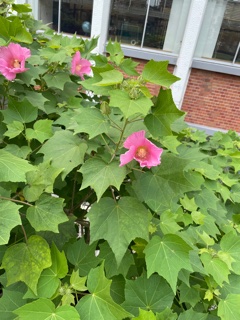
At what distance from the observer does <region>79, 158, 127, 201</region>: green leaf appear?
2.70 ft

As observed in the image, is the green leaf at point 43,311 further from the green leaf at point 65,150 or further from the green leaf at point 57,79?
the green leaf at point 57,79

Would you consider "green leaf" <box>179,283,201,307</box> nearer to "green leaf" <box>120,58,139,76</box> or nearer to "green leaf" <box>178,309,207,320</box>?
"green leaf" <box>178,309,207,320</box>

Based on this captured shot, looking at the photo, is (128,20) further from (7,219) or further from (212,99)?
(7,219)

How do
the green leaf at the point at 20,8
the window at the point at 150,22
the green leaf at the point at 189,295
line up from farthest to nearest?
1. the window at the point at 150,22
2. the green leaf at the point at 20,8
3. the green leaf at the point at 189,295

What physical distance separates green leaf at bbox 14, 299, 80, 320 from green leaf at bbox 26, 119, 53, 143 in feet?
2.09

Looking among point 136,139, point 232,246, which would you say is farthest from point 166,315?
point 136,139

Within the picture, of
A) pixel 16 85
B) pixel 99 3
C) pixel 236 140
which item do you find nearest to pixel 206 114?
pixel 99 3

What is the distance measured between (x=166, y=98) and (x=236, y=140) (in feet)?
6.07

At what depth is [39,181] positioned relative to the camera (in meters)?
0.88

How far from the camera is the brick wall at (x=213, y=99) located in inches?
221

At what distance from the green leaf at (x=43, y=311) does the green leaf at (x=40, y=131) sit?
0.64m

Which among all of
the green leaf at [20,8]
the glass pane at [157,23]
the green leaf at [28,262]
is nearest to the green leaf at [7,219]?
the green leaf at [28,262]

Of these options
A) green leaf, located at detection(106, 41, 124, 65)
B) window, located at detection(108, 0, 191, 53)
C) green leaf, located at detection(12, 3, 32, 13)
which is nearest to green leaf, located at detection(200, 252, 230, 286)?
green leaf, located at detection(106, 41, 124, 65)

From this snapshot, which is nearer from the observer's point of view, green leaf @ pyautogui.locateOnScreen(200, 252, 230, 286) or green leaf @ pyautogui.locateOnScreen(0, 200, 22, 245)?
green leaf @ pyautogui.locateOnScreen(0, 200, 22, 245)
